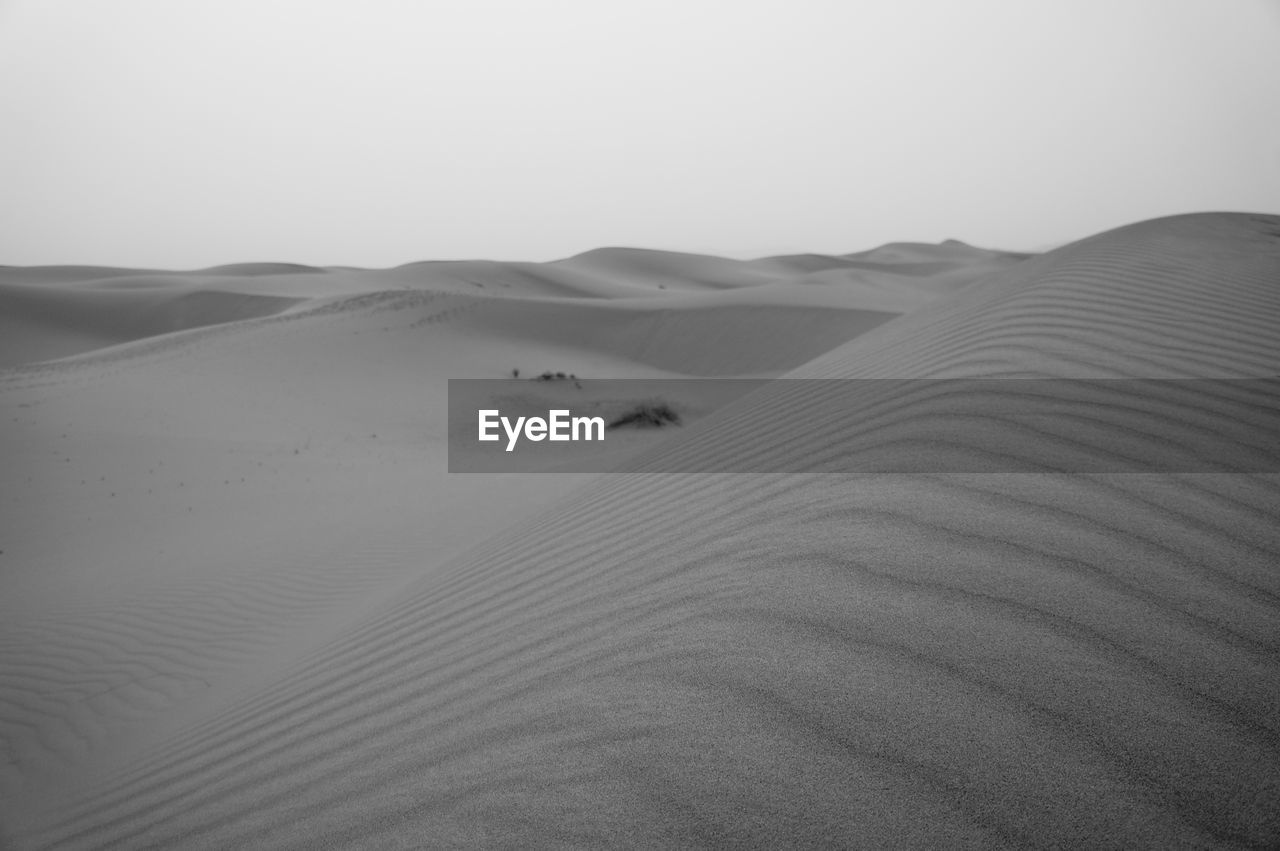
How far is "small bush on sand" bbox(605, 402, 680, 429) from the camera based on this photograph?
37.5 ft

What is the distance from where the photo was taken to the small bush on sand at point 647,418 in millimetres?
11430

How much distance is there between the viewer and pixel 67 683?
398 cm

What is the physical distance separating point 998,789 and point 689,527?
1441mm

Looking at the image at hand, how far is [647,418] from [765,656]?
10.1m

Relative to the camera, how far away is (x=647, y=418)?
11.5 meters

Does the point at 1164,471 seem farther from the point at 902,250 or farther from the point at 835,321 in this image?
the point at 902,250

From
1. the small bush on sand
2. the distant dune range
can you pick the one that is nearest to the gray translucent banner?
the distant dune range

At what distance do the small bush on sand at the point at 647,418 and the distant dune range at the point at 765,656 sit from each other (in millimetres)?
5820

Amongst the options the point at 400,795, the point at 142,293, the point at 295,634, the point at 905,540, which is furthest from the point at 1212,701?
the point at 142,293

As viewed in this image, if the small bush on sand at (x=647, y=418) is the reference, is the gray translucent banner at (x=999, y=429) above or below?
above

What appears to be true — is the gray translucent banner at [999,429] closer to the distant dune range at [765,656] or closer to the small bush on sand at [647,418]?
the distant dune range at [765,656]

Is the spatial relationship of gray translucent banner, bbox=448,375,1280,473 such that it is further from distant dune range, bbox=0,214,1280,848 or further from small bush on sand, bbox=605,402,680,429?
small bush on sand, bbox=605,402,680,429

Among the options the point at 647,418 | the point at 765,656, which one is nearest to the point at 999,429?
the point at 765,656

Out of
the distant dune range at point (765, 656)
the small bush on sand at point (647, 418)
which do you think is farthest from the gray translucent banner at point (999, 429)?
the small bush on sand at point (647, 418)
